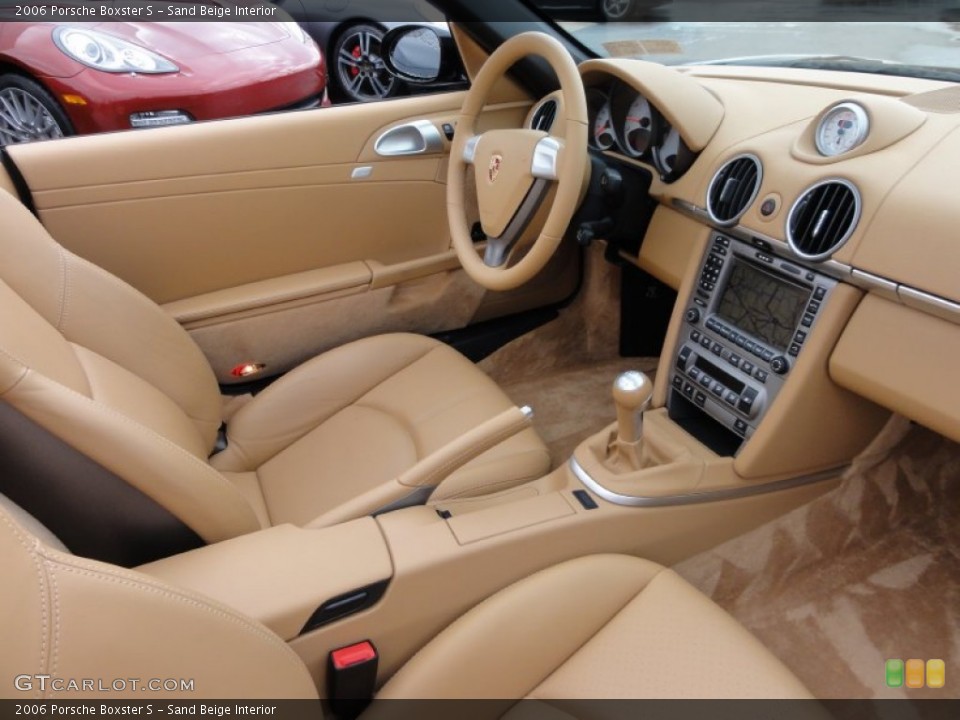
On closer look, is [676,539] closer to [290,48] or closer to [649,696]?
[649,696]

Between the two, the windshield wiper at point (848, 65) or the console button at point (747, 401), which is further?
the windshield wiper at point (848, 65)

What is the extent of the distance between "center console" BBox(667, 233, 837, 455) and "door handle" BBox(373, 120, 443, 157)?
0.80 metres

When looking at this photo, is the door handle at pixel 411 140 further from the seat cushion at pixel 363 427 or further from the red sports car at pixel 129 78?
the red sports car at pixel 129 78

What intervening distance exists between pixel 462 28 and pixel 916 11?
1260mm

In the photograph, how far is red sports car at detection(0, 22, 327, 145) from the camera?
9.18 feet

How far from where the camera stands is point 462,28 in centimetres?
192

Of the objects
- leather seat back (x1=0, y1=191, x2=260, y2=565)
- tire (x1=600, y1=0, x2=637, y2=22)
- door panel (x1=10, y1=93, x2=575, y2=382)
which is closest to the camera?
leather seat back (x1=0, y1=191, x2=260, y2=565)

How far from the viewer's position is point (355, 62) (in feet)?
10.6

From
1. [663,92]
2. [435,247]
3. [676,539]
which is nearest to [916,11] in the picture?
[663,92]

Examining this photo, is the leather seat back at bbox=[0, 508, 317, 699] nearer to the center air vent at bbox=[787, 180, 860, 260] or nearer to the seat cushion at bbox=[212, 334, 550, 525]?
the seat cushion at bbox=[212, 334, 550, 525]

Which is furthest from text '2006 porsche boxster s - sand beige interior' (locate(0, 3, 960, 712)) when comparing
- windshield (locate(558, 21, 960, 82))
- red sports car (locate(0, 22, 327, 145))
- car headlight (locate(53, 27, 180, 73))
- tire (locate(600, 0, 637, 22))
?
car headlight (locate(53, 27, 180, 73))

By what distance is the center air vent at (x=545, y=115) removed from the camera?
1.79 meters

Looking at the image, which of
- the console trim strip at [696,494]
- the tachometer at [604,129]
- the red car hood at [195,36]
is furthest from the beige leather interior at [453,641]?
the red car hood at [195,36]

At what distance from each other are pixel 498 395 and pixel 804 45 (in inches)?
53.9
